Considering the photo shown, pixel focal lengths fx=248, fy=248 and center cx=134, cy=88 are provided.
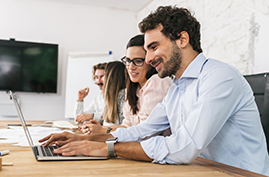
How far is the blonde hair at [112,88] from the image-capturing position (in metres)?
2.42

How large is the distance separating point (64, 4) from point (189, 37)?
419 centimetres

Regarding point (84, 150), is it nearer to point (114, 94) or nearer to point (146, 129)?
point (146, 129)

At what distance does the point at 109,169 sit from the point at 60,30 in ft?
14.7

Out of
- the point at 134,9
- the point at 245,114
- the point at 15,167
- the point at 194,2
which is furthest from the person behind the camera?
the point at 134,9

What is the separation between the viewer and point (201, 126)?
832 millimetres

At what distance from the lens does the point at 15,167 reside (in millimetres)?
719

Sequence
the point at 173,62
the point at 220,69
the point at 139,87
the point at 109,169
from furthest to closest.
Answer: the point at 139,87
the point at 173,62
the point at 220,69
the point at 109,169

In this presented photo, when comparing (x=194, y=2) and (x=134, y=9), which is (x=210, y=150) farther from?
(x=134, y=9)

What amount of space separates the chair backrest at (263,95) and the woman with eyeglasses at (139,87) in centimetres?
52

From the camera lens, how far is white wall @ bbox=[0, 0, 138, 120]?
4.52m

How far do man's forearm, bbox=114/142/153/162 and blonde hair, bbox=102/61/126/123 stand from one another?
59.5 inches

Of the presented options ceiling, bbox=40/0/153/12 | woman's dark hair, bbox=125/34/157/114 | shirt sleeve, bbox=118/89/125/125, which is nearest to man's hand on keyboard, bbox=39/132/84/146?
woman's dark hair, bbox=125/34/157/114

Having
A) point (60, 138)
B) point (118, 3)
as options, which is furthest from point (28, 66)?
point (60, 138)

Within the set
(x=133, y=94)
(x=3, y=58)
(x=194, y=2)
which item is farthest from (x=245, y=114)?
(x=3, y=58)
